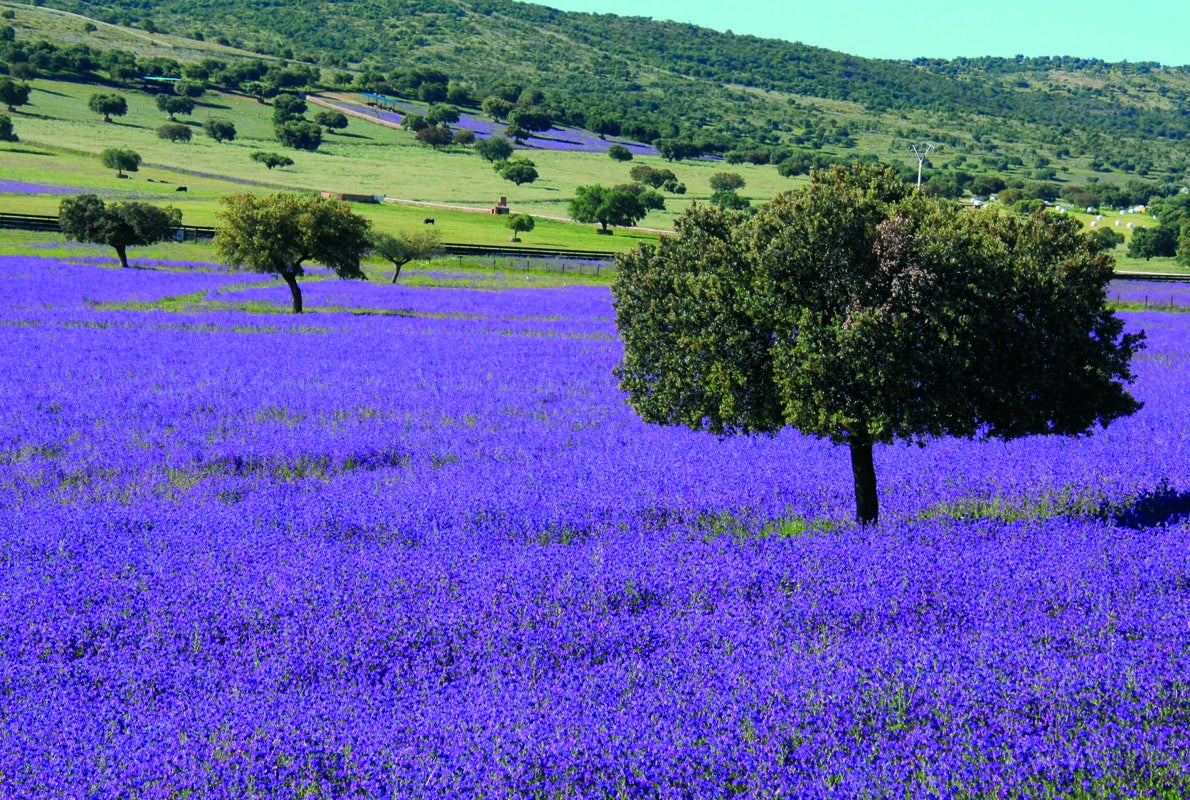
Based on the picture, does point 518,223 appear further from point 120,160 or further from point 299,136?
point 299,136

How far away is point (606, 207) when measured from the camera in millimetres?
101125

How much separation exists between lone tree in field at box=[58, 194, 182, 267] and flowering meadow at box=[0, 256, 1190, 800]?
4102 centimetres

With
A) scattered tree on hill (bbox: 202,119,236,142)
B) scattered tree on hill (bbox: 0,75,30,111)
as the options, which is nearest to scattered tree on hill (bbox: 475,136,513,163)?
scattered tree on hill (bbox: 202,119,236,142)

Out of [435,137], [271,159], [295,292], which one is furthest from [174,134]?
Result: [295,292]

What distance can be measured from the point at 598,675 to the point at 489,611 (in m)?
1.63

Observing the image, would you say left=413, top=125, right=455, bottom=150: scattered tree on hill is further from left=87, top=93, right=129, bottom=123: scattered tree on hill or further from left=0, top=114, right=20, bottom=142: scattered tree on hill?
left=0, top=114, right=20, bottom=142: scattered tree on hill

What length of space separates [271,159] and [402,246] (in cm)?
7440

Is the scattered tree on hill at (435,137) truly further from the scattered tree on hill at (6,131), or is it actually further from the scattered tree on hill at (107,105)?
the scattered tree on hill at (6,131)

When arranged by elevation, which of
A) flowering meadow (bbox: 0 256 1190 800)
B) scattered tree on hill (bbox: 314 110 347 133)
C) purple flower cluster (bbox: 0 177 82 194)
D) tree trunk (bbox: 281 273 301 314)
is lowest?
purple flower cluster (bbox: 0 177 82 194)

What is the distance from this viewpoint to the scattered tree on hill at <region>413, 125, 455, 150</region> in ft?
537

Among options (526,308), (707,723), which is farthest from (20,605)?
(526,308)

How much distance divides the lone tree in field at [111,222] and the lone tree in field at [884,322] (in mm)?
51538

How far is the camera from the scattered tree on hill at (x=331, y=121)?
164 meters

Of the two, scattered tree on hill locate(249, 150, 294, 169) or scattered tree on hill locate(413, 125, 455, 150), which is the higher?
scattered tree on hill locate(413, 125, 455, 150)
